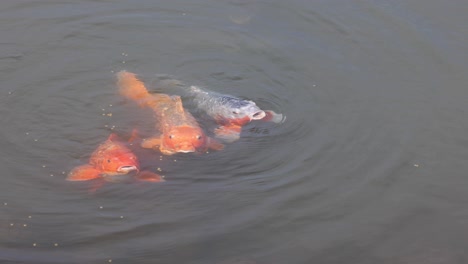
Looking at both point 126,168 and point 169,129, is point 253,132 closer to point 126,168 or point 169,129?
point 169,129

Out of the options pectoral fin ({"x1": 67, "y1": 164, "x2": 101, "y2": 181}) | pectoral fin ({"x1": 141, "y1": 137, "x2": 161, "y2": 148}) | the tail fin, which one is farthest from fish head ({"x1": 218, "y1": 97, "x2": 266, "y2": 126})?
pectoral fin ({"x1": 67, "y1": 164, "x2": 101, "y2": 181})

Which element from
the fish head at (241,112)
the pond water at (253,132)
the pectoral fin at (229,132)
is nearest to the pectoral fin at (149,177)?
the pond water at (253,132)

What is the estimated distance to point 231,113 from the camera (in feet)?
25.5

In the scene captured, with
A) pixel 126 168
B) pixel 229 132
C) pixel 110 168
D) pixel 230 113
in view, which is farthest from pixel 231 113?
pixel 110 168

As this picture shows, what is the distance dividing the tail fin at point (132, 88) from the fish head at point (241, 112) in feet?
3.35

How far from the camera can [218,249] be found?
5941mm

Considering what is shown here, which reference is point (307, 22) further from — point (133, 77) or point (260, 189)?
point (260, 189)

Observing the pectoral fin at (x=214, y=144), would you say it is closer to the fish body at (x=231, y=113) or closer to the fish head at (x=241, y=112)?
the fish body at (x=231, y=113)

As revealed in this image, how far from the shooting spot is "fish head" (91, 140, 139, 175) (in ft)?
22.3

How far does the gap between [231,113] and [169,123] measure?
74 centimetres

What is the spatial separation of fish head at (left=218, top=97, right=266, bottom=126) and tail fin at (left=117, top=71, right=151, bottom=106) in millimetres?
1022

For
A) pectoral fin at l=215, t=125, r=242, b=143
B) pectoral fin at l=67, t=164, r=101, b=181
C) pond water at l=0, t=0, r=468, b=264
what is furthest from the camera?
pectoral fin at l=215, t=125, r=242, b=143

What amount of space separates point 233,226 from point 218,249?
0.34 meters

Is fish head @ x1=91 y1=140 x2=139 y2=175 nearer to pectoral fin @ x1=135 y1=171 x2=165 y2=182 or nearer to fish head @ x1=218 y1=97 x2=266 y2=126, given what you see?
pectoral fin @ x1=135 y1=171 x2=165 y2=182
